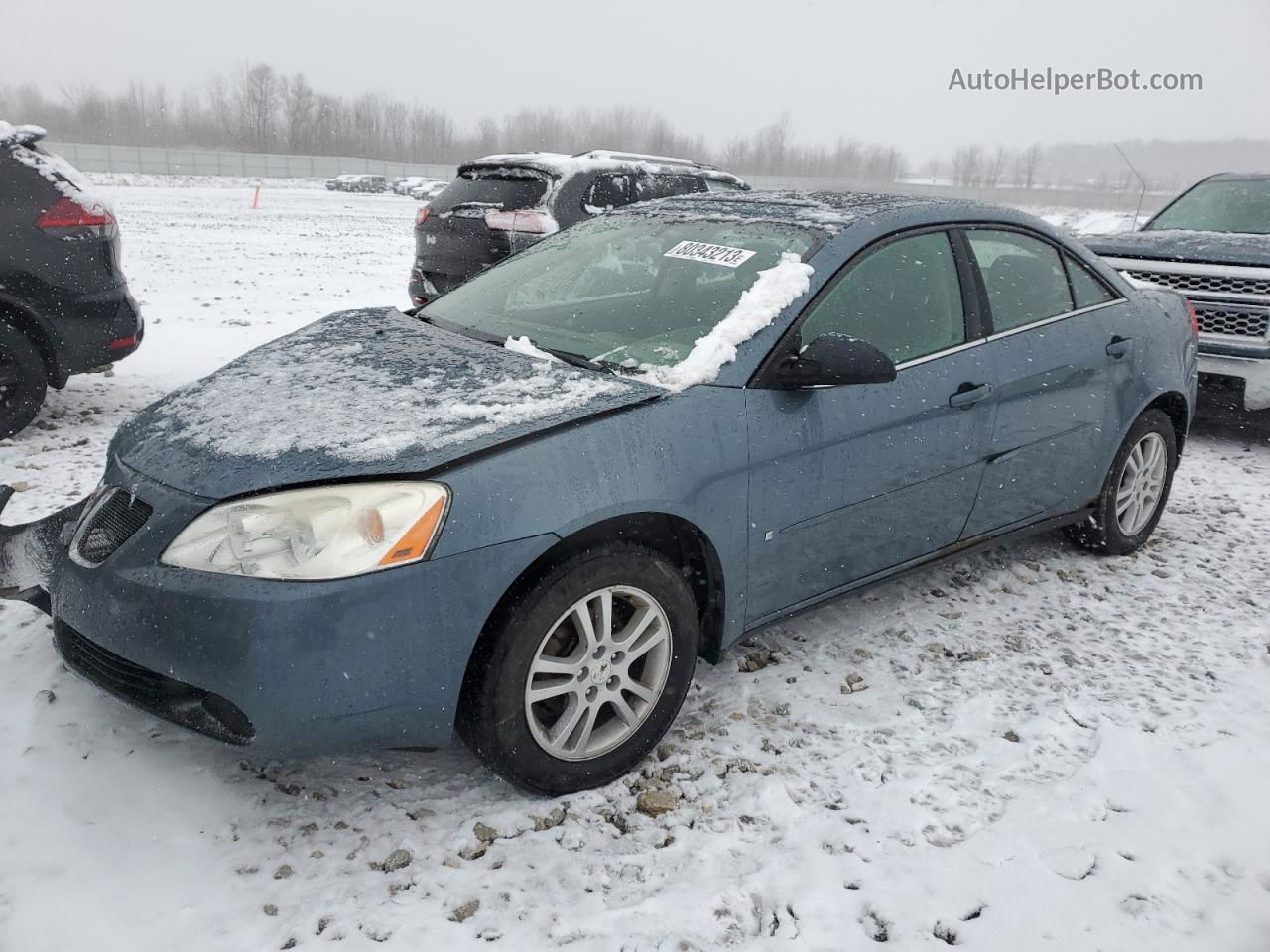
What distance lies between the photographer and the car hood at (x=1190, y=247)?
251 inches

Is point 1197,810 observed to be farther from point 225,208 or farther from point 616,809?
point 225,208

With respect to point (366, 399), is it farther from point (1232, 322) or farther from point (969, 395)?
point (1232, 322)

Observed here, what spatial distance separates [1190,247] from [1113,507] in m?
3.51

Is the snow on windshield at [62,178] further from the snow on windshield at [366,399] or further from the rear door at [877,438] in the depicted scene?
the rear door at [877,438]

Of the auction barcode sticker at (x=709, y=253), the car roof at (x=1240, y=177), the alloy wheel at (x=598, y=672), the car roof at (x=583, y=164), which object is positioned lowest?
the alloy wheel at (x=598, y=672)

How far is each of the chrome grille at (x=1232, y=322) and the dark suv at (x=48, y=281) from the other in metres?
6.84

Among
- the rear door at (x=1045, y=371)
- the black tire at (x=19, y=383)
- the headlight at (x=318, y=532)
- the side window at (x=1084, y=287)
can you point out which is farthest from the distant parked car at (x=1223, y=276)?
the black tire at (x=19, y=383)

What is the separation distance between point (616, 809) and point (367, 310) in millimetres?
2226

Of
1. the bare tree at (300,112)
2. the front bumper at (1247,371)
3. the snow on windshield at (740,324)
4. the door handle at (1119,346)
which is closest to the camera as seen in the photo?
the snow on windshield at (740,324)

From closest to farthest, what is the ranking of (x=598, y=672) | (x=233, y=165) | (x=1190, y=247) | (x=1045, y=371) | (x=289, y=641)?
(x=289, y=641) → (x=598, y=672) → (x=1045, y=371) → (x=1190, y=247) → (x=233, y=165)

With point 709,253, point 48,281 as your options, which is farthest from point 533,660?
point 48,281

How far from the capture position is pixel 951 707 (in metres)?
3.13

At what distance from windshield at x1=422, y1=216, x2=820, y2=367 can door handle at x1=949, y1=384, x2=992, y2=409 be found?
29.0 inches

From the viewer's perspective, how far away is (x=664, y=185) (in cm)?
773
